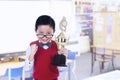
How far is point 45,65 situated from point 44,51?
0.07 meters

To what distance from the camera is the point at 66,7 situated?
4348mm

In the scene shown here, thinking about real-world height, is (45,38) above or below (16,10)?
below

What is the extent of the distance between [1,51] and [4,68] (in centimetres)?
40

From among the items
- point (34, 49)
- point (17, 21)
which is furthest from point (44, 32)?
point (17, 21)

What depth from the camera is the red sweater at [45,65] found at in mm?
1165

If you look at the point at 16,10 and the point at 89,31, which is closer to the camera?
the point at 16,10

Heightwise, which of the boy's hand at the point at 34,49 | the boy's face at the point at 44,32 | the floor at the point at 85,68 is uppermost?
the boy's face at the point at 44,32

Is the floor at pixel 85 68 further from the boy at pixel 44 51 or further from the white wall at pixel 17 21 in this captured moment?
the boy at pixel 44 51

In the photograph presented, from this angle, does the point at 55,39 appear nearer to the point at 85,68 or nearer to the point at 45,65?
the point at 45,65

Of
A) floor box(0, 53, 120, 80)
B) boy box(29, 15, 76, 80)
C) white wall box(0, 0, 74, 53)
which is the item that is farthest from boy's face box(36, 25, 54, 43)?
floor box(0, 53, 120, 80)

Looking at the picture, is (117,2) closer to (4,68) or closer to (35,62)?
(4,68)

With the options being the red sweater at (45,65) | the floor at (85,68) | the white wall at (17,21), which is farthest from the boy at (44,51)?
the floor at (85,68)

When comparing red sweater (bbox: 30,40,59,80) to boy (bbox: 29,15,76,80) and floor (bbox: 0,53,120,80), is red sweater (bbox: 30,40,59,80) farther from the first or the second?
floor (bbox: 0,53,120,80)

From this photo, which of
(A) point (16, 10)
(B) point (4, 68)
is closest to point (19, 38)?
(A) point (16, 10)
